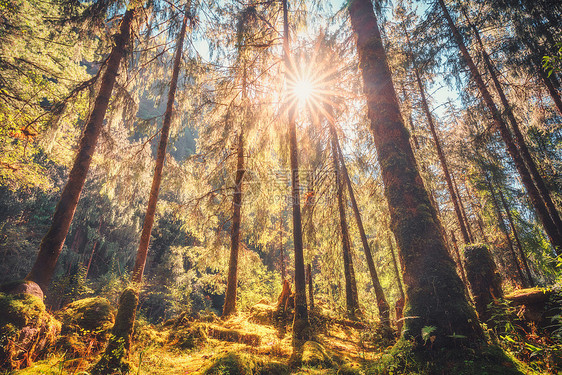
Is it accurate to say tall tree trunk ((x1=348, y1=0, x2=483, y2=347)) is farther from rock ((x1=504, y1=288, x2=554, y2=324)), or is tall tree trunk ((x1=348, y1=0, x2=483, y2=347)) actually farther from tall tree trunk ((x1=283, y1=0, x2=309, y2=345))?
tall tree trunk ((x1=283, y1=0, x2=309, y2=345))

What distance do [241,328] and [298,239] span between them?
3206mm

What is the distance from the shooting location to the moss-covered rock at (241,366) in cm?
285

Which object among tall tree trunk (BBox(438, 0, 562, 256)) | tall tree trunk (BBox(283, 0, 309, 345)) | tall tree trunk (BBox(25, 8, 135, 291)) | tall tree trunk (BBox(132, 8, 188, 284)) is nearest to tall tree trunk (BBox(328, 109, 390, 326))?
tall tree trunk (BBox(283, 0, 309, 345))

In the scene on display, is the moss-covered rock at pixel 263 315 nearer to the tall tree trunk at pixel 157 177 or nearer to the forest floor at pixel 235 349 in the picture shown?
the forest floor at pixel 235 349

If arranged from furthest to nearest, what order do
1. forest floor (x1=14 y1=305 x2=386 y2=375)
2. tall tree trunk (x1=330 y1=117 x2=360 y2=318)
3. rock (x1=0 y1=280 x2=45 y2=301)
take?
tall tree trunk (x1=330 y1=117 x2=360 y2=318)
rock (x1=0 y1=280 x2=45 y2=301)
forest floor (x1=14 y1=305 x2=386 y2=375)

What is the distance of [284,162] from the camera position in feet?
27.9

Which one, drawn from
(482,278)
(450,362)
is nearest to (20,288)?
(450,362)

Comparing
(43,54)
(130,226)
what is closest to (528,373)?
(43,54)

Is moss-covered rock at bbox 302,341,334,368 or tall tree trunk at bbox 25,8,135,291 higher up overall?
tall tree trunk at bbox 25,8,135,291

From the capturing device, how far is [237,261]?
31.0ft

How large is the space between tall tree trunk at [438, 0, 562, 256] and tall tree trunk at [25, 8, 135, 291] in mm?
11729

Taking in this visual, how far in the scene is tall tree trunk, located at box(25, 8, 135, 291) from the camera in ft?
16.9

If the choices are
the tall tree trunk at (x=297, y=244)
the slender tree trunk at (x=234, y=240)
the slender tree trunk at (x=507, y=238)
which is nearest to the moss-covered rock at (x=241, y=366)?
the tall tree trunk at (x=297, y=244)

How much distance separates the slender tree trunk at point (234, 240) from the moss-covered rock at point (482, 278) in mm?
7664
